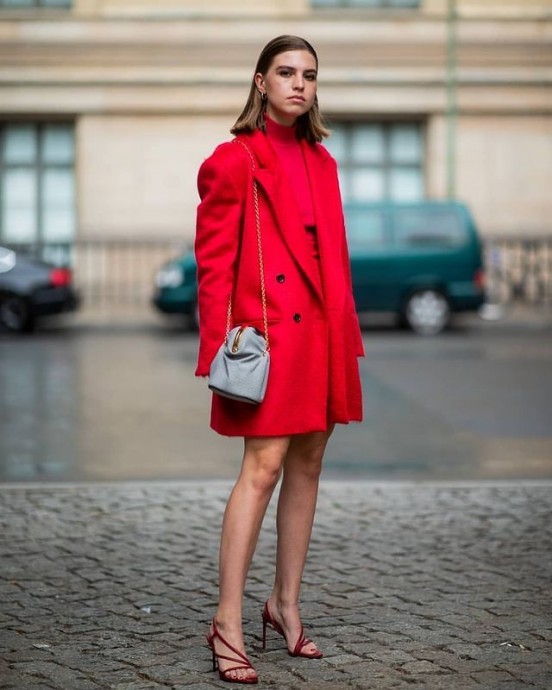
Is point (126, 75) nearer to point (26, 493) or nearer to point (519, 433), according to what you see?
point (519, 433)

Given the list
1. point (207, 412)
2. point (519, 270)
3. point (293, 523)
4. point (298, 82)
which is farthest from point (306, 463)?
point (519, 270)

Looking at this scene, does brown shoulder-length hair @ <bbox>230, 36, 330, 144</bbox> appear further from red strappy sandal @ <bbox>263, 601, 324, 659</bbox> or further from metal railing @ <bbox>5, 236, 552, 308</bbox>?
metal railing @ <bbox>5, 236, 552, 308</bbox>

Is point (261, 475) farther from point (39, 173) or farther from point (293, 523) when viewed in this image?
point (39, 173)

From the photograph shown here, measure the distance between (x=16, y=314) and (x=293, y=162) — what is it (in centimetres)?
1656

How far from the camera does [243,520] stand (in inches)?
179

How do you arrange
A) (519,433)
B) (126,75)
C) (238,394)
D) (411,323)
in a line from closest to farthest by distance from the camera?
1. (238,394)
2. (519,433)
3. (411,323)
4. (126,75)

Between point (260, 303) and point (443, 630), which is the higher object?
point (260, 303)

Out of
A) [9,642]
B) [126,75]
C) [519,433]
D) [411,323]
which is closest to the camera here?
[9,642]

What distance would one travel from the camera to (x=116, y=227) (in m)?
29.1

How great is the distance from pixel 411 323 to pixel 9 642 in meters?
16.5

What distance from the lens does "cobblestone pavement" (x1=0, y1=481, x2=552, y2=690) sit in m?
4.55

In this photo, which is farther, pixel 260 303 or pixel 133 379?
pixel 133 379

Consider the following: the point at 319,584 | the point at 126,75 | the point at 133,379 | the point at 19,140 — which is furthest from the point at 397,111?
the point at 319,584

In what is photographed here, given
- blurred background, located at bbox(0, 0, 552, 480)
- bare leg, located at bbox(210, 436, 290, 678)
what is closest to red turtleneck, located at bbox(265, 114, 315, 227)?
bare leg, located at bbox(210, 436, 290, 678)
